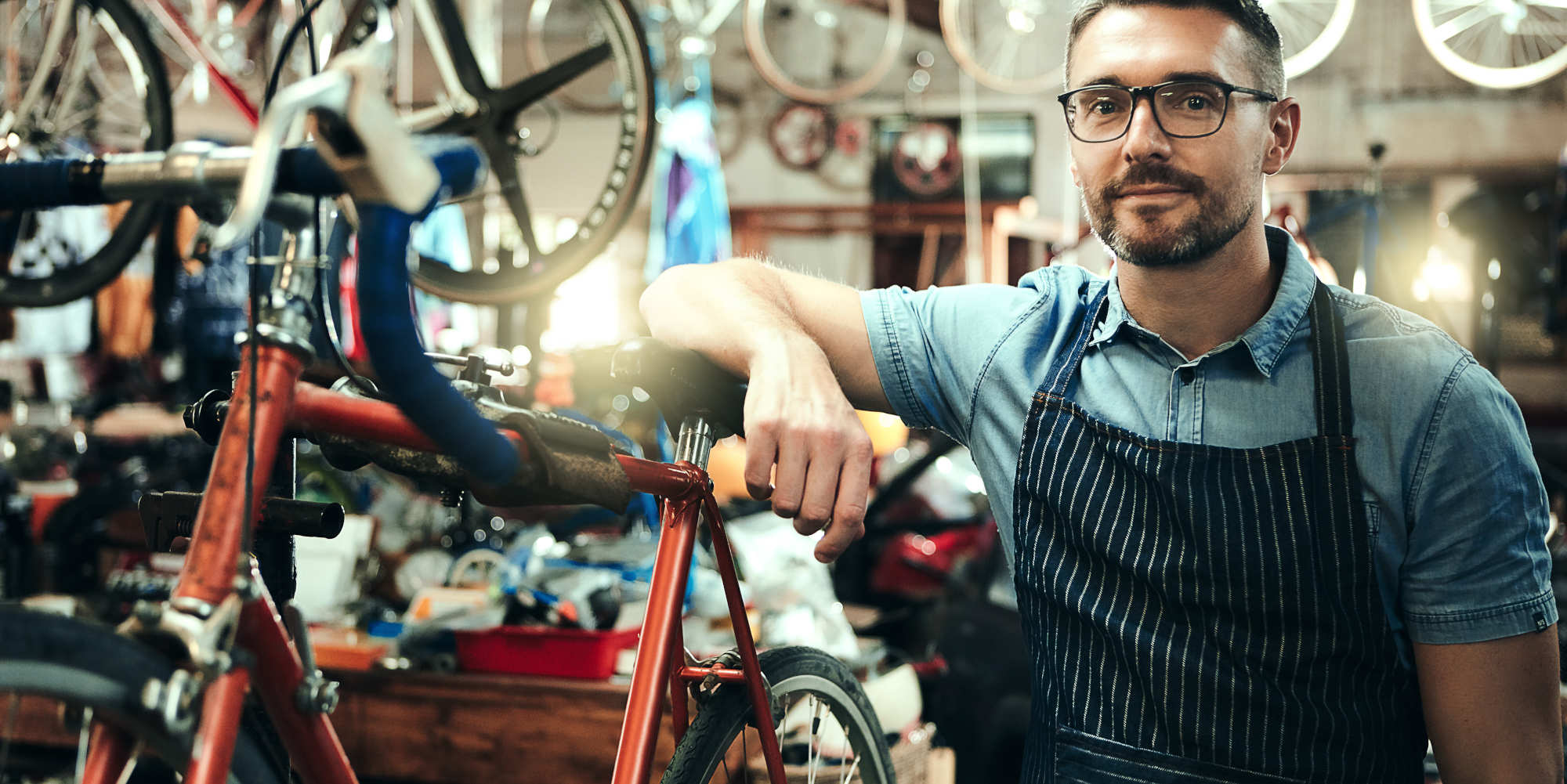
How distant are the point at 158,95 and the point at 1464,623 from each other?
283 centimetres

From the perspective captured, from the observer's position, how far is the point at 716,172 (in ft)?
13.7

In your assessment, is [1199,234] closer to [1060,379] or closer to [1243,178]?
[1243,178]

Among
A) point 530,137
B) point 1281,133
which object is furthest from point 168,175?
point 530,137

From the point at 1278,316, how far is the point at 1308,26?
5978mm

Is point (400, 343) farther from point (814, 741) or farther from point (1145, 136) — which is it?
point (814, 741)

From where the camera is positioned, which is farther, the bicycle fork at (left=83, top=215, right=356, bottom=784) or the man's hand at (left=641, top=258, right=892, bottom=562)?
the man's hand at (left=641, top=258, right=892, bottom=562)

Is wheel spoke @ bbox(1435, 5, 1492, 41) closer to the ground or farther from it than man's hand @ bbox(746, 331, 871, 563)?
farther from it

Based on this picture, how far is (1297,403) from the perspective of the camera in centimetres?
136

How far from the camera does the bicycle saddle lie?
1261 millimetres

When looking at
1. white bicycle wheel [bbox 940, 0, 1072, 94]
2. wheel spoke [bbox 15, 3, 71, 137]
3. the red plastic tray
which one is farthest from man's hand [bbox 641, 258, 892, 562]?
white bicycle wheel [bbox 940, 0, 1072, 94]

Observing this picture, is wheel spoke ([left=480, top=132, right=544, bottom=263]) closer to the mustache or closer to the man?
the man

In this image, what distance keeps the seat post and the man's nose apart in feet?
2.03

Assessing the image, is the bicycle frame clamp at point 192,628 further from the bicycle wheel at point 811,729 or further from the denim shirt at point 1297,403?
the denim shirt at point 1297,403

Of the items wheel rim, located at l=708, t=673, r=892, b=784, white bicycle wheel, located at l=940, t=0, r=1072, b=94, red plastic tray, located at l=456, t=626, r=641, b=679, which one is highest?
white bicycle wheel, located at l=940, t=0, r=1072, b=94
